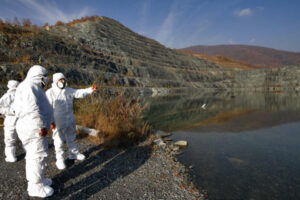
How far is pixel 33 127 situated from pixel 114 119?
12.9 ft

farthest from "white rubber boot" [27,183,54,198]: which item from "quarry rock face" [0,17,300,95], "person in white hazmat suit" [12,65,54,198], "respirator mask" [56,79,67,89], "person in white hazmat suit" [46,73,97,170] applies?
"quarry rock face" [0,17,300,95]

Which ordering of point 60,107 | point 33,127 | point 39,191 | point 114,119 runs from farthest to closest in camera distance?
point 114,119
point 60,107
point 39,191
point 33,127

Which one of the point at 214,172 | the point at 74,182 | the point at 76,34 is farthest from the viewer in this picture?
the point at 76,34

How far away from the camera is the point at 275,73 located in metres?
53.8

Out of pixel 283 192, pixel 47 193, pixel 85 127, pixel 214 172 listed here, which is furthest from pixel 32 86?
pixel 283 192

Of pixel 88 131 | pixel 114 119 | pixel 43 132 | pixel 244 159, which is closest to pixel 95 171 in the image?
pixel 43 132

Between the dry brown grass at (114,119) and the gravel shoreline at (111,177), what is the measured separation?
0.80 metres

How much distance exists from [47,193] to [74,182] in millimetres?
568

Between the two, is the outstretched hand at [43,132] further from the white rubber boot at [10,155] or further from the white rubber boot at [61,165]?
the white rubber boot at [10,155]

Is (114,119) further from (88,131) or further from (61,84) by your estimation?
(61,84)

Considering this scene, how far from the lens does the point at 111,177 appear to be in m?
3.92

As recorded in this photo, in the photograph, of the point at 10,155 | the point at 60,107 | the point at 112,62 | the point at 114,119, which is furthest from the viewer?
the point at 112,62

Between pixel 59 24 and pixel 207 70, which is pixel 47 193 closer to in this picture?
pixel 59 24

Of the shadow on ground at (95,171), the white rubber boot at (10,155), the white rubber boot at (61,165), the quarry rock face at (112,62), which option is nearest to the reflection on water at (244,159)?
the shadow on ground at (95,171)
